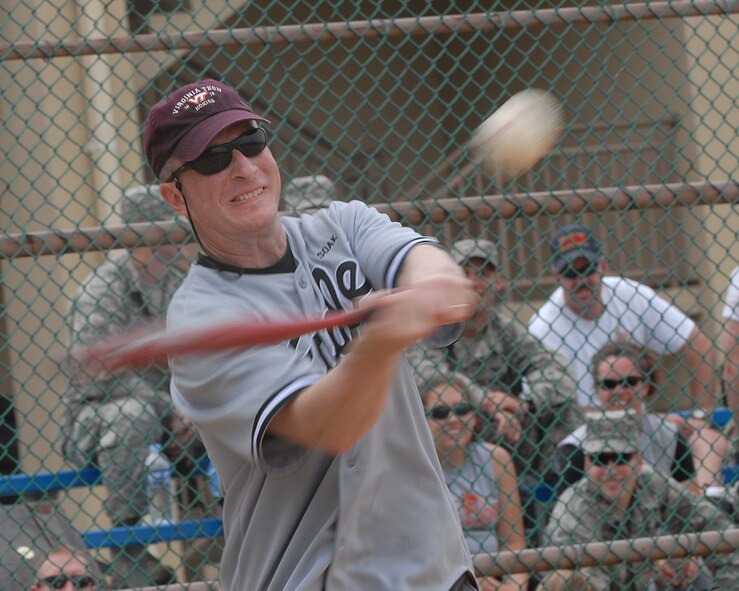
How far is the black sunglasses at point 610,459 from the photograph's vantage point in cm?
470

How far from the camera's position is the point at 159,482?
4.58 meters

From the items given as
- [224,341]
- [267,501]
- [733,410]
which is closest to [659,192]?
[733,410]

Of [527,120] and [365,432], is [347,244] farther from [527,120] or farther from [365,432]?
[527,120]

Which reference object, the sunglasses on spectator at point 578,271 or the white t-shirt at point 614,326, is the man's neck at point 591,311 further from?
the sunglasses on spectator at point 578,271

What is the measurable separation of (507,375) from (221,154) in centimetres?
285

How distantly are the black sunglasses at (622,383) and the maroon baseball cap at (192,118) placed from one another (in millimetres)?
2839

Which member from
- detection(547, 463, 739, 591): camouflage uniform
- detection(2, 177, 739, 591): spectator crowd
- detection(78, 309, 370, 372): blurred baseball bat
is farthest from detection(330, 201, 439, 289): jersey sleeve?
detection(547, 463, 739, 591): camouflage uniform

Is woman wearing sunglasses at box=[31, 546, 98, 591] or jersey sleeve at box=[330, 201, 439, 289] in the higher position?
jersey sleeve at box=[330, 201, 439, 289]

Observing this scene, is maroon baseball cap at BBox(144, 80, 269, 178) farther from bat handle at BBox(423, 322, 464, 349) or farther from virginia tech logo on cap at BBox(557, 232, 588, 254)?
virginia tech logo on cap at BBox(557, 232, 588, 254)

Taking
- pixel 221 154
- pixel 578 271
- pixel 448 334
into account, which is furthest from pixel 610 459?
pixel 221 154

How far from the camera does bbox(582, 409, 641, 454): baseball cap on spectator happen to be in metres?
4.70

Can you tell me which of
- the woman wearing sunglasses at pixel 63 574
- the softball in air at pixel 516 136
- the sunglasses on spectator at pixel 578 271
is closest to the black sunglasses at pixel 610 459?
the sunglasses on spectator at pixel 578 271

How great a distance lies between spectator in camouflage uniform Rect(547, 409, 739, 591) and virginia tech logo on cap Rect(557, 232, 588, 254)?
82cm

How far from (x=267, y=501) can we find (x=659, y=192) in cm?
272
